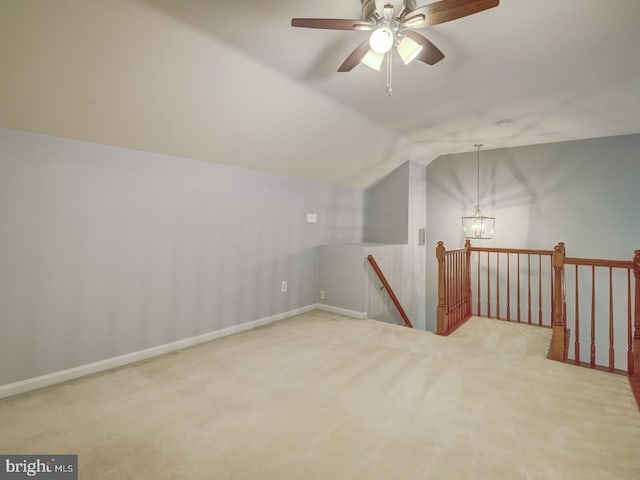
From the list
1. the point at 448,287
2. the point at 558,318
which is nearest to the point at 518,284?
the point at 448,287

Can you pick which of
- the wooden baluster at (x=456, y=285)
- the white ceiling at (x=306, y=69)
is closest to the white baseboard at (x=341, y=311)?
the wooden baluster at (x=456, y=285)

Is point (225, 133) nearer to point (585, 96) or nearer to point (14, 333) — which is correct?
point (14, 333)

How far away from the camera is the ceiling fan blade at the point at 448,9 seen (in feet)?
4.90

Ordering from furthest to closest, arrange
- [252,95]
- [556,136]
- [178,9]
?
[556,136]
[252,95]
[178,9]

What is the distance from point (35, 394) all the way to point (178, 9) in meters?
2.77

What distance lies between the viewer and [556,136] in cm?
445

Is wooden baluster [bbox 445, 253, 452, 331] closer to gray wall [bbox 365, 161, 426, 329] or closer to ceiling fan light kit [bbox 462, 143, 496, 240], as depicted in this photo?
gray wall [bbox 365, 161, 426, 329]

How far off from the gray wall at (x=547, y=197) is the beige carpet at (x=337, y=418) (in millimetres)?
2878

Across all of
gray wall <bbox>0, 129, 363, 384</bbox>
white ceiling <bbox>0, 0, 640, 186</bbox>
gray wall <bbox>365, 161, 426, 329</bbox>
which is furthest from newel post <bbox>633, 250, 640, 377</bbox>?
gray wall <bbox>0, 129, 363, 384</bbox>

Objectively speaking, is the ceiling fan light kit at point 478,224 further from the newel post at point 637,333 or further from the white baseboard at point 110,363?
the white baseboard at point 110,363

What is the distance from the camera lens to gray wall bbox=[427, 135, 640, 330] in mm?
4352

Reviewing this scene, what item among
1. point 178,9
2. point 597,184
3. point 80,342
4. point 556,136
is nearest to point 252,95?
point 178,9

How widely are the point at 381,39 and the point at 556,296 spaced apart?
2847 millimetres

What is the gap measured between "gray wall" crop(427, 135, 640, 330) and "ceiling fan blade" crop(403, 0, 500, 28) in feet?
14.2
